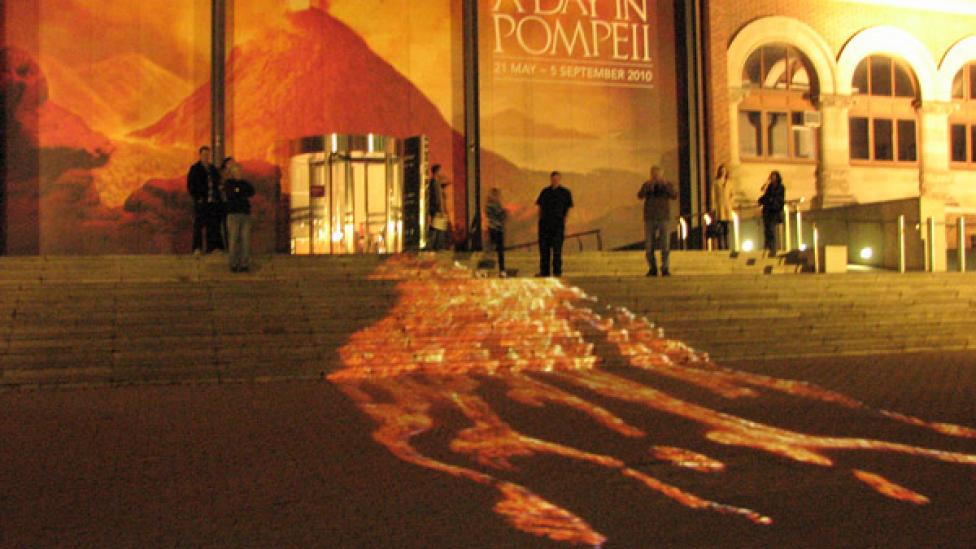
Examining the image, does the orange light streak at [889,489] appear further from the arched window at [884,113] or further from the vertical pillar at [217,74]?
the arched window at [884,113]

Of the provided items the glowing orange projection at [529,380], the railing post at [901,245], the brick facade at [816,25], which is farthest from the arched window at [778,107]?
the glowing orange projection at [529,380]

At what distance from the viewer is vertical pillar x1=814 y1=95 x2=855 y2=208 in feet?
77.1

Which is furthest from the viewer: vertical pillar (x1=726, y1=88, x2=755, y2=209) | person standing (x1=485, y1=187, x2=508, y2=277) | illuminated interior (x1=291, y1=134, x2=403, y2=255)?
vertical pillar (x1=726, y1=88, x2=755, y2=209)

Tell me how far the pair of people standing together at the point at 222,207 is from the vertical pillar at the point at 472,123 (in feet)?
21.2

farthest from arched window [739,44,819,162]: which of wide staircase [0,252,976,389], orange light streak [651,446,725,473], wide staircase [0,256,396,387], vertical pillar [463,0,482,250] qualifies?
orange light streak [651,446,725,473]

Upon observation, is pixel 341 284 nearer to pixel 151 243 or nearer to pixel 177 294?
pixel 177 294

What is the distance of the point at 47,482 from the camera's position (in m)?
5.30

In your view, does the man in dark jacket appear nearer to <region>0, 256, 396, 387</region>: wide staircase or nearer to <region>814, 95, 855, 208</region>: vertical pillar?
<region>0, 256, 396, 387</region>: wide staircase

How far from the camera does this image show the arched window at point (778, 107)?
76.6 feet

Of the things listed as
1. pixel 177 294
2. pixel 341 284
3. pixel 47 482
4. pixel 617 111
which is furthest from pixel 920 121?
pixel 47 482

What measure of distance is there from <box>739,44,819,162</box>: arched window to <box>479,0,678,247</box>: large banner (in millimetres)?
2187

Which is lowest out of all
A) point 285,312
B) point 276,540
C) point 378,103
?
point 276,540

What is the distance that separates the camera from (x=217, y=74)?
64.7 feet

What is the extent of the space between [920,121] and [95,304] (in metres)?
21.5
